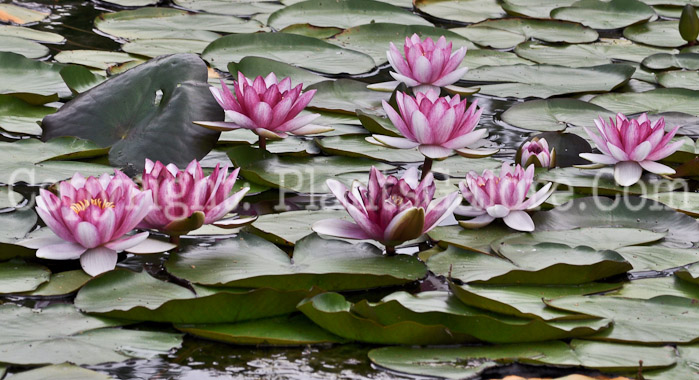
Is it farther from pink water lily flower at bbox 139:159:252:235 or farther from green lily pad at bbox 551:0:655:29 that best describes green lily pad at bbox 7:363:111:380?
green lily pad at bbox 551:0:655:29

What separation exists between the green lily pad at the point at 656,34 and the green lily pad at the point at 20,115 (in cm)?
290

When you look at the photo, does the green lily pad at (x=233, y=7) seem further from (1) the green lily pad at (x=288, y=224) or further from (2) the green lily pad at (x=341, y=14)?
(1) the green lily pad at (x=288, y=224)

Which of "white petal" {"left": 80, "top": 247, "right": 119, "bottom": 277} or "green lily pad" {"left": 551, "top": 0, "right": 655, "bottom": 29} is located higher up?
"green lily pad" {"left": 551, "top": 0, "right": 655, "bottom": 29}

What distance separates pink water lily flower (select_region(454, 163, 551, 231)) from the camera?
225 cm

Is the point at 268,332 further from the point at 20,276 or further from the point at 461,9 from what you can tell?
the point at 461,9

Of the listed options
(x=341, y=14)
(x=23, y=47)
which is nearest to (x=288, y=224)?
(x=23, y=47)

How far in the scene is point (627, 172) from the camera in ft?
8.55

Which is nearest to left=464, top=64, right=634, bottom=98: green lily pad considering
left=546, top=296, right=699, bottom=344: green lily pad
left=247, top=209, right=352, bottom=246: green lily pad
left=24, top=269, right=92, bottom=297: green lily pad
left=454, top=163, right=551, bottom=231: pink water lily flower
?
left=454, top=163, right=551, bottom=231: pink water lily flower

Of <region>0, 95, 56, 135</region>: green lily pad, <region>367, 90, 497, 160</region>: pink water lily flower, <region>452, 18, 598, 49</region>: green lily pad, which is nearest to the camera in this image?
<region>367, 90, 497, 160</region>: pink water lily flower

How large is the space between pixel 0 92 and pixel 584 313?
230cm

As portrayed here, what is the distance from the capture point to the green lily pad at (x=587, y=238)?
218cm

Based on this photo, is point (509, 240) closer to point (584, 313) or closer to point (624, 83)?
point (584, 313)

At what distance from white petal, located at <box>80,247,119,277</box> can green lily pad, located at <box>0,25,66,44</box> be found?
2200 millimetres

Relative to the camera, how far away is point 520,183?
7.34 ft
